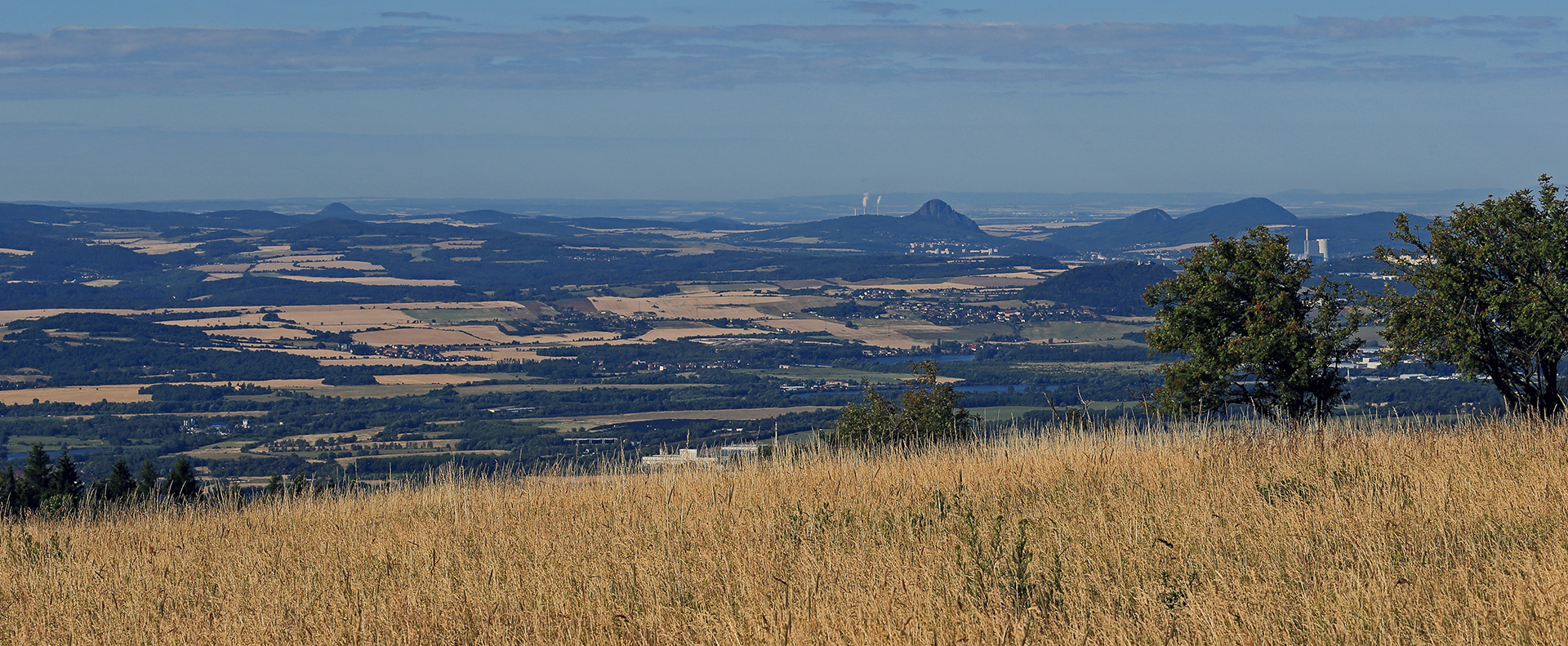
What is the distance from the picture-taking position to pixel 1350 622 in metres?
5.12

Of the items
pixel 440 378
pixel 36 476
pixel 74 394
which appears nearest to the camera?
pixel 36 476

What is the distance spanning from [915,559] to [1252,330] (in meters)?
20.9

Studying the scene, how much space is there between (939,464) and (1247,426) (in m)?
3.44

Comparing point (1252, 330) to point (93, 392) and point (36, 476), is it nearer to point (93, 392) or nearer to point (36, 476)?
point (36, 476)

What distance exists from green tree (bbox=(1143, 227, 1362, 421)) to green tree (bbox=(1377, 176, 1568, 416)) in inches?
92.6

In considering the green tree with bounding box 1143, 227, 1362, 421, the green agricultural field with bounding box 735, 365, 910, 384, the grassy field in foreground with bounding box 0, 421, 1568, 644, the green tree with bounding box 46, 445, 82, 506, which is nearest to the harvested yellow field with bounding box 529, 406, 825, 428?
the green agricultural field with bounding box 735, 365, 910, 384

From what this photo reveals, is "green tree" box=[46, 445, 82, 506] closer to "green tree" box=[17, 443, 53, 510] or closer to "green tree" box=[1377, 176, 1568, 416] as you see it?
"green tree" box=[17, 443, 53, 510]

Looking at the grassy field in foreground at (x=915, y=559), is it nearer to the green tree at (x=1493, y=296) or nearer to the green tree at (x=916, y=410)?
the green tree at (x=1493, y=296)

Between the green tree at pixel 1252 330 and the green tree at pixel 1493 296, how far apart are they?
7.71 feet

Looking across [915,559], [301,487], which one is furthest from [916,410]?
[915,559]

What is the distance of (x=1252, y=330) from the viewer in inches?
1005

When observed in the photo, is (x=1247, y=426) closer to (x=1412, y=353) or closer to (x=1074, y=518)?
(x=1074, y=518)

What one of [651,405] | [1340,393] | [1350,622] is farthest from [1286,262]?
[651,405]

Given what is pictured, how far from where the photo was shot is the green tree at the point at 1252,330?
25.3 m
